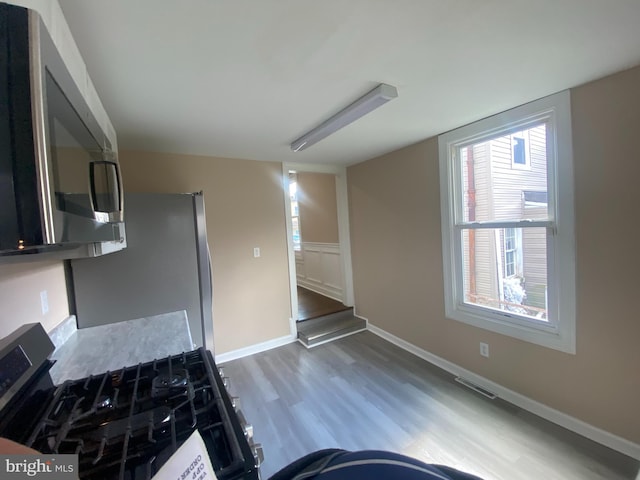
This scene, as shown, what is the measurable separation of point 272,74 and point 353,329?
3232 mm

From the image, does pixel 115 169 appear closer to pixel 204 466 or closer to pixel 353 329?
pixel 204 466

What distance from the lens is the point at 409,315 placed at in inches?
126

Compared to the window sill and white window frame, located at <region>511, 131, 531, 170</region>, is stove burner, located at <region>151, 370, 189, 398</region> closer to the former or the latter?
the window sill

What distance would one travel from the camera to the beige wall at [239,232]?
2.91 metres

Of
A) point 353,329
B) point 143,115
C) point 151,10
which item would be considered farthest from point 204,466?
point 353,329

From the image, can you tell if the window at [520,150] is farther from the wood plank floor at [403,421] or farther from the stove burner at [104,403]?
the stove burner at [104,403]

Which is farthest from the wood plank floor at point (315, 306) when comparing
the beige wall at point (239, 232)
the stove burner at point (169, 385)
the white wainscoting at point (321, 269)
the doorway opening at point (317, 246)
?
the stove burner at point (169, 385)

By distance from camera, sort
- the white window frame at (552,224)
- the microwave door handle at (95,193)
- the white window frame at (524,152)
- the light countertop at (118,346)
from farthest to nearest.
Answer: the white window frame at (524,152) → the white window frame at (552,224) → the light countertop at (118,346) → the microwave door handle at (95,193)

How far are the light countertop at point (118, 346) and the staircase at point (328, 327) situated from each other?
191 centimetres

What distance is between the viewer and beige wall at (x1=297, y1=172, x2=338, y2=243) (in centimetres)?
463

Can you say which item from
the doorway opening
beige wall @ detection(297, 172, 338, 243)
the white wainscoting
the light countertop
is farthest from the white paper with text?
beige wall @ detection(297, 172, 338, 243)

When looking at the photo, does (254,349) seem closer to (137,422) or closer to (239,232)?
(239,232)

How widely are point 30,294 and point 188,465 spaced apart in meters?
1.43

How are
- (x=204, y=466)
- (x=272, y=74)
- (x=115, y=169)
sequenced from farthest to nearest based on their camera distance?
(x=272, y=74)
(x=115, y=169)
(x=204, y=466)
